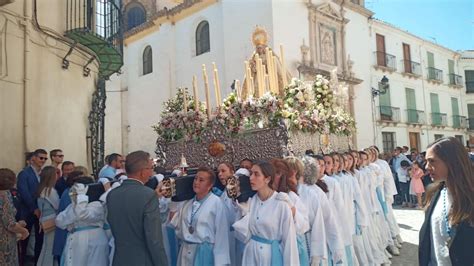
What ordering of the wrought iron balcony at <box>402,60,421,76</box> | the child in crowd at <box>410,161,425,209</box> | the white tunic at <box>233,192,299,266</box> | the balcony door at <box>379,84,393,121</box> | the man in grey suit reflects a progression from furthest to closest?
the wrought iron balcony at <box>402,60,421,76</box>, the balcony door at <box>379,84,393,121</box>, the child in crowd at <box>410,161,425,209</box>, the white tunic at <box>233,192,299,266</box>, the man in grey suit

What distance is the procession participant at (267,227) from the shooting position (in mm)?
3904

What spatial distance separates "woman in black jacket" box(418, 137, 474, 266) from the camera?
229cm

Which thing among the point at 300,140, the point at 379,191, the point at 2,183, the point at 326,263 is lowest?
the point at 326,263

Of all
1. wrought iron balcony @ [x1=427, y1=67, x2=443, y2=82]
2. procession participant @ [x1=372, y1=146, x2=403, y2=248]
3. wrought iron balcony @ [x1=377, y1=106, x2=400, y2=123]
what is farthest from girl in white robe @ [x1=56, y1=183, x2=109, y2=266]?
wrought iron balcony @ [x1=427, y1=67, x2=443, y2=82]

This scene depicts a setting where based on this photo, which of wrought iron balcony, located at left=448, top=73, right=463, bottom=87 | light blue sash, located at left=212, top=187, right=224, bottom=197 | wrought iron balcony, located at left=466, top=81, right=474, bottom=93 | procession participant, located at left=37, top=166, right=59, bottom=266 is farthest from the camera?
wrought iron balcony, located at left=466, top=81, right=474, bottom=93

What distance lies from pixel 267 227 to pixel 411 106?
2302 centimetres

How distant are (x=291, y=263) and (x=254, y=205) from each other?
24.5 inches

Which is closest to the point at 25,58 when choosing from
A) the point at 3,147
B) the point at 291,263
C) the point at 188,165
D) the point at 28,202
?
the point at 3,147

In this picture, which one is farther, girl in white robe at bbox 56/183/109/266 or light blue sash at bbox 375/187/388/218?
light blue sash at bbox 375/187/388/218

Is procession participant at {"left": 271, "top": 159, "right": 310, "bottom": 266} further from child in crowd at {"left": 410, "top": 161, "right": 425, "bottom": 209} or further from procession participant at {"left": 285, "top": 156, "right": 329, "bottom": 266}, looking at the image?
child in crowd at {"left": 410, "top": 161, "right": 425, "bottom": 209}

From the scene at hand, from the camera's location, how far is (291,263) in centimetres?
387

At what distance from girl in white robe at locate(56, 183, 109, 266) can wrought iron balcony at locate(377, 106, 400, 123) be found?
19.3 meters

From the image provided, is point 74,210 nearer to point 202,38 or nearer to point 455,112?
point 202,38

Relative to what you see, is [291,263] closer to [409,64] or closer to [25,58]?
[25,58]
